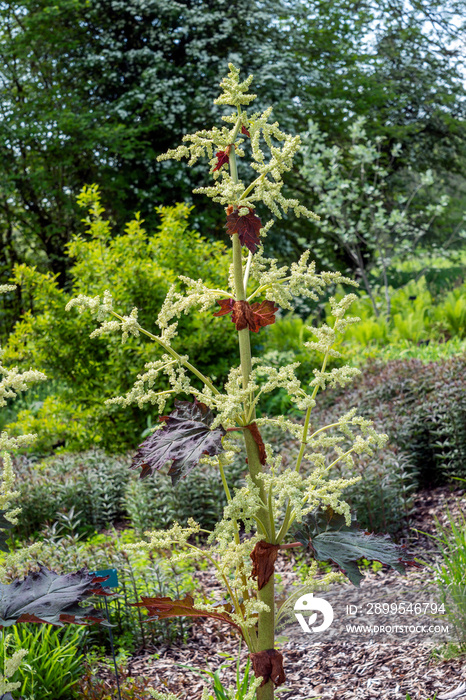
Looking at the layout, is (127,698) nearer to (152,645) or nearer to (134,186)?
(152,645)

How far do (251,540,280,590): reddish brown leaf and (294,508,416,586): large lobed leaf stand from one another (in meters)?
0.08

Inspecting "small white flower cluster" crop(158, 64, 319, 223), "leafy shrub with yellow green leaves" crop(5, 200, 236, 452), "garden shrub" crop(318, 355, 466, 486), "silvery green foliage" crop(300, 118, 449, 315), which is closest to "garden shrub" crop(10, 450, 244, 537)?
"leafy shrub with yellow green leaves" crop(5, 200, 236, 452)

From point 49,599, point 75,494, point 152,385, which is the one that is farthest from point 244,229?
point 75,494

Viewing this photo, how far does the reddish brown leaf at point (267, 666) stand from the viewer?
1431 mm

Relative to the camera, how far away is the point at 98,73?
994 cm

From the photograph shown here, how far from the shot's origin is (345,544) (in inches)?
58.9

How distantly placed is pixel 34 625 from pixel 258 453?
1.40 m

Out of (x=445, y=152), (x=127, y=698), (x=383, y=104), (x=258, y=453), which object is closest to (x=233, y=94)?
(x=258, y=453)

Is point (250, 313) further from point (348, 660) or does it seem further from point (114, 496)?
point (114, 496)

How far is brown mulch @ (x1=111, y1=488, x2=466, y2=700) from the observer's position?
204cm

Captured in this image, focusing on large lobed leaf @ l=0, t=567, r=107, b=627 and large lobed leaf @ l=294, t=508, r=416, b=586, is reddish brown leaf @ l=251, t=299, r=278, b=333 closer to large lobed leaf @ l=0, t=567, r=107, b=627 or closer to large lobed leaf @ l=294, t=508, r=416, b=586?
large lobed leaf @ l=294, t=508, r=416, b=586

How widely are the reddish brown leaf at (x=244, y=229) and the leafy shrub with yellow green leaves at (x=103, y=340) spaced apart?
352 cm

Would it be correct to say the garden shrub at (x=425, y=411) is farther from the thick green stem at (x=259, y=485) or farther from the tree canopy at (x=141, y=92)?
the tree canopy at (x=141, y=92)

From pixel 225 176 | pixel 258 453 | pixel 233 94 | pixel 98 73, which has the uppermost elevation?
pixel 98 73
